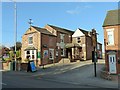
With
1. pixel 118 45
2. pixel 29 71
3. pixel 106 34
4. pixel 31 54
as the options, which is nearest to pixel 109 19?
pixel 106 34

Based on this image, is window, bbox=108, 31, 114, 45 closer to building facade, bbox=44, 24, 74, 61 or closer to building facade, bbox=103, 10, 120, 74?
building facade, bbox=103, 10, 120, 74

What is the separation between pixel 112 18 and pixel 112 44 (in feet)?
12.7

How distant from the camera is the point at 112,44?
2897cm

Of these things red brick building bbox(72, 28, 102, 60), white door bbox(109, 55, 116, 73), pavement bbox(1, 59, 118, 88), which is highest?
red brick building bbox(72, 28, 102, 60)

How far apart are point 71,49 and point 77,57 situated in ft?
6.86

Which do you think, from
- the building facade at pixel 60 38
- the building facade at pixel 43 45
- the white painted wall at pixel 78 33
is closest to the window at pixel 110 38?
the building facade at pixel 43 45

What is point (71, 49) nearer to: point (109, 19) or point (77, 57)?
point (77, 57)

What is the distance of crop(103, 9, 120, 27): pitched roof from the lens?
29.6 m

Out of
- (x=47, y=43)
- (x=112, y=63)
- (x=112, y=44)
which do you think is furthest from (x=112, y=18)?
(x=47, y=43)

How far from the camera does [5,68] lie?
113 feet

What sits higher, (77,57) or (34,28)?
(34,28)

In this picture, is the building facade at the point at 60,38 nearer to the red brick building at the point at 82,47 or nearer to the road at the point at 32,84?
the red brick building at the point at 82,47

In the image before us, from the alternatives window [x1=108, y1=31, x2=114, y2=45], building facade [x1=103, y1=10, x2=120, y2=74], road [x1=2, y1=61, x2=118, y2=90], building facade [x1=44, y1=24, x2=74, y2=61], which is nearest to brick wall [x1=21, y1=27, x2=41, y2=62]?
building facade [x1=44, y1=24, x2=74, y2=61]

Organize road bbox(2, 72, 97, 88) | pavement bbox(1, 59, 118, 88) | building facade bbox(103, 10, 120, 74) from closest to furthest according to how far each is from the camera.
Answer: road bbox(2, 72, 97, 88), pavement bbox(1, 59, 118, 88), building facade bbox(103, 10, 120, 74)
